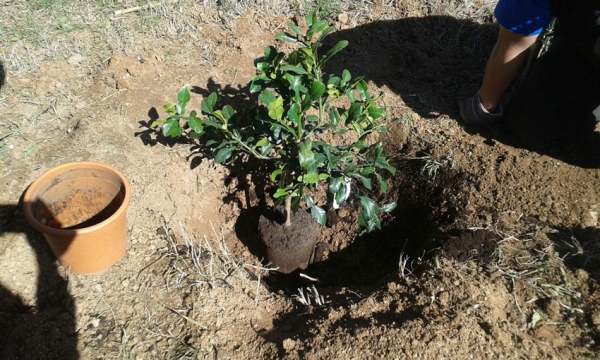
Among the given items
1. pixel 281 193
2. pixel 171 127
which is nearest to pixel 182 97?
pixel 171 127

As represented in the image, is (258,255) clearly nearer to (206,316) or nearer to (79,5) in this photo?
(206,316)

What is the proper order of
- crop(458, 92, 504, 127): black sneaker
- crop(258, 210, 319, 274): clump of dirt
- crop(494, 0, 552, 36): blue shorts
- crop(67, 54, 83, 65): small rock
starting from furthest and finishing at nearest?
crop(67, 54, 83, 65): small rock → crop(458, 92, 504, 127): black sneaker → crop(258, 210, 319, 274): clump of dirt → crop(494, 0, 552, 36): blue shorts

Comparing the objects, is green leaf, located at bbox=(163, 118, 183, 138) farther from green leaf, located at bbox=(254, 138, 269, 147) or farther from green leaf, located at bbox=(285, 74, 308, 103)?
green leaf, located at bbox=(285, 74, 308, 103)

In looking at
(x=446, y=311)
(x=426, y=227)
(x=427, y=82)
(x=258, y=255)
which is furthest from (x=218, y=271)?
(x=427, y=82)

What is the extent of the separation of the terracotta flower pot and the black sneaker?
200 centimetres

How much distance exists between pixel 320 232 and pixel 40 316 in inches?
60.3

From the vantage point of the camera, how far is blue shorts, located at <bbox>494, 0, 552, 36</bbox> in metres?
2.20

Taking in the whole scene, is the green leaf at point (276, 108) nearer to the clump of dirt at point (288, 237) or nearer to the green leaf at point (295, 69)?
the green leaf at point (295, 69)

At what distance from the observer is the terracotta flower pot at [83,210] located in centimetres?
184

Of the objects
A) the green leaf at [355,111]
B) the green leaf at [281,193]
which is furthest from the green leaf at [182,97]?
the green leaf at [355,111]

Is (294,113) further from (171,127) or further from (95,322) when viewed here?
(95,322)

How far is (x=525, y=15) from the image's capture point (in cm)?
223

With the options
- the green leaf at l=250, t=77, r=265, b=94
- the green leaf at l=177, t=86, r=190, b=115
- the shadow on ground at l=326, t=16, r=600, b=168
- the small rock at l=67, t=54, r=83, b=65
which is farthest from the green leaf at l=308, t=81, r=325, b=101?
the small rock at l=67, t=54, r=83, b=65

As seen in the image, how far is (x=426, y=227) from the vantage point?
2.48 metres
